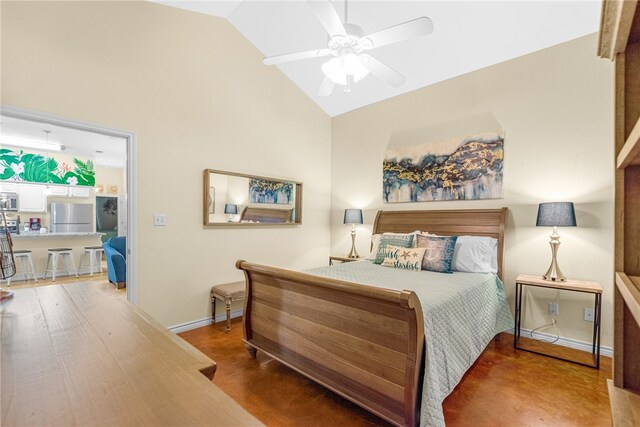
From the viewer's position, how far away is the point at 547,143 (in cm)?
295

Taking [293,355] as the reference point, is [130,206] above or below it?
above

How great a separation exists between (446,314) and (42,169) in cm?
808

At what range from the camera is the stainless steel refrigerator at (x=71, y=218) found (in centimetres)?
630

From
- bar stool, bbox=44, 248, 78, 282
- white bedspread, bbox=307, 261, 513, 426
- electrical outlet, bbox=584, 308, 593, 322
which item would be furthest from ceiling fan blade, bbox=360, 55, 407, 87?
bar stool, bbox=44, 248, 78, 282

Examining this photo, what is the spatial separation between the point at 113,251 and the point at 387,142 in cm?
461

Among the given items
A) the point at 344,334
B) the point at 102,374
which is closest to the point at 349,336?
the point at 344,334

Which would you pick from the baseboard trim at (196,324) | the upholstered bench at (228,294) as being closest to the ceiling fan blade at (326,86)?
the upholstered bench at (228,294)

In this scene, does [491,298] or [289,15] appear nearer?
[491,298]

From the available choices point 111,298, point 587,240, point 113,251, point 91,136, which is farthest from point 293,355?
point 91,136

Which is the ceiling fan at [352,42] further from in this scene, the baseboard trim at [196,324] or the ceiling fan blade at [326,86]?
the baseboard trim at [196,324]

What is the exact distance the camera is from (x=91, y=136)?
16.4 feet

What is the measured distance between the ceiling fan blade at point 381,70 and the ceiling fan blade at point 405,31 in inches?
6.7

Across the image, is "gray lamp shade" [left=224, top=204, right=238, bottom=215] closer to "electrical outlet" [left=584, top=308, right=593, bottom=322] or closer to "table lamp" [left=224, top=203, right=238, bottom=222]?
"table lamp" [left=224, top=203, right=238, bottom=222]

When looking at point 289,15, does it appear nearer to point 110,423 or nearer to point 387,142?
point 387,142
